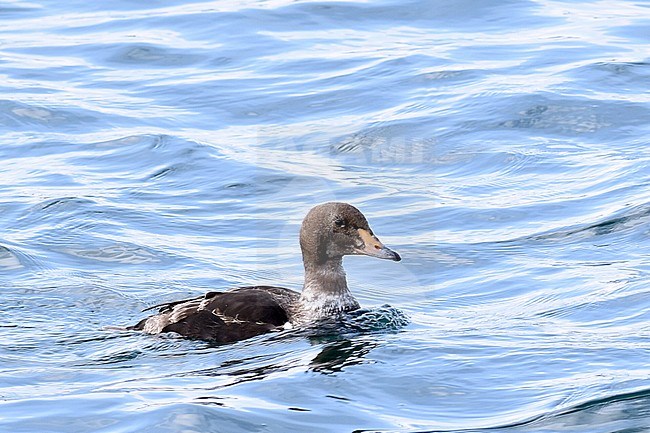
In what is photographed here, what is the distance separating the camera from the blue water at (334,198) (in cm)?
784

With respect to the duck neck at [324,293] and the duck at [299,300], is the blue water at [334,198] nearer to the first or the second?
the duck at [299,300]

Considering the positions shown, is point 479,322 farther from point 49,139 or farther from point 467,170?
point 49,139

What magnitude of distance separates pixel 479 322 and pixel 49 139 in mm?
6951

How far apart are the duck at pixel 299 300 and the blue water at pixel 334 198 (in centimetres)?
13

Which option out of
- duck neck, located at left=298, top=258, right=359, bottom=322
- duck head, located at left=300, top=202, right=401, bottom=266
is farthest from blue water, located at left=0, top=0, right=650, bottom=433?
duck head, located at left=300, top=202, right=401, bottom=266

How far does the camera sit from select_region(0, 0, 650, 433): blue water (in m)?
7.84

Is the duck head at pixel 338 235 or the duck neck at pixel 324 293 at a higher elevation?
the duck head at pixel 338 235

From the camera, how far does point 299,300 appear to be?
9.61 meters

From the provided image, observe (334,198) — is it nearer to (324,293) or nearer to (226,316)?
(324,293)

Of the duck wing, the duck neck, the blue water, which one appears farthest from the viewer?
the duck neck

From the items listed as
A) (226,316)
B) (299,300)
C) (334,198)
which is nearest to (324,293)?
(299,300)

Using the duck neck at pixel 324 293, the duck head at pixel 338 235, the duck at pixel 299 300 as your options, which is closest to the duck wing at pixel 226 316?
the duck at pixel 299 300

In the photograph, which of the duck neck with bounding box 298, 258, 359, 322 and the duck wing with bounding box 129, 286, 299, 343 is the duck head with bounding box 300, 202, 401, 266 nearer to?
the duck neck with bounding box 298, 258, 359, 322

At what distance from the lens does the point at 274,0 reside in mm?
21000
